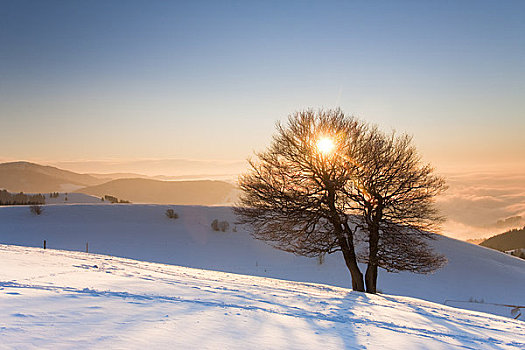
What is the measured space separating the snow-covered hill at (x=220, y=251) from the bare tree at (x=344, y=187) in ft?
24.7

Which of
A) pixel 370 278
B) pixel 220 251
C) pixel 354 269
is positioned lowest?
pixel 220 251

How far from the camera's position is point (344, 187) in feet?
50.4

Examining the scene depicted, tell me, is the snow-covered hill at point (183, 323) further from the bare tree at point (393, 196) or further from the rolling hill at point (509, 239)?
the rolling hill at point (509, 239)

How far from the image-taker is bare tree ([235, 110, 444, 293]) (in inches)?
590

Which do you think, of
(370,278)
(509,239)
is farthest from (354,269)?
(509,239)

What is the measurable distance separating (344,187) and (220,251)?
17110mm

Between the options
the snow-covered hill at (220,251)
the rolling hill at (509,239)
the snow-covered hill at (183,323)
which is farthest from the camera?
the rolling hill at (509,239)

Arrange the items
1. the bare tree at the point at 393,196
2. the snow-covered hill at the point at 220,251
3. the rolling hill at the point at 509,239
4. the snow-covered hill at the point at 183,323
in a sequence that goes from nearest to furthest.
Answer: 1. the snow-covered hill at the point at 183,323
2. the bare tree at the point at 393,196
3. the snow-covered hill at the point at 220,251
4. the rolling hill at the point at 509,239

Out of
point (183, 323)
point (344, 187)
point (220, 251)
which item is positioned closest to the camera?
point (183, 323)

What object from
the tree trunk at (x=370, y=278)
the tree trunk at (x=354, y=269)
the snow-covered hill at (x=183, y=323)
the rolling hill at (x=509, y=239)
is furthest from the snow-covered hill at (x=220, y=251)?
the rolling hill at (x=509, y=239)

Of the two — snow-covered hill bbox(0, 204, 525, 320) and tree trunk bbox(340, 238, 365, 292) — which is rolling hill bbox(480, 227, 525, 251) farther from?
tree trunk bbox(340, 238, 365, 292)

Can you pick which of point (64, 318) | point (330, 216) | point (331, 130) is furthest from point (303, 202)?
point (64, 318)

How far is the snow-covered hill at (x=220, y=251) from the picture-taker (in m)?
24.4

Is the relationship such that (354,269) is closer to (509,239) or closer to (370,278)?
(370,278)
